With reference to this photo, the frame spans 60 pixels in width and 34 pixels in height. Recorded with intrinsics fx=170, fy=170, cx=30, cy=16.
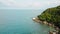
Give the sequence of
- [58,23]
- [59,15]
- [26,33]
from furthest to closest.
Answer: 1. [59,15]
2. [58,23]
3. [26,33]

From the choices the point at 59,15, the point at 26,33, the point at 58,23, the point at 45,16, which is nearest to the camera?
the point at 26,33

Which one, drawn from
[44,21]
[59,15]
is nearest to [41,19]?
[44,21]

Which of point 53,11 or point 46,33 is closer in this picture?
point 46,33

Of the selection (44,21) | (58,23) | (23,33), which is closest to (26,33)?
(23,33)

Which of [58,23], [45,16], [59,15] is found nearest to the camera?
[58,23]

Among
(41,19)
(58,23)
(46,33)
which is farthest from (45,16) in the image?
(46,33)

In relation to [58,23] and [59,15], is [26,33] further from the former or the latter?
[59,15]

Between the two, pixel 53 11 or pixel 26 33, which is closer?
pixel 26 33

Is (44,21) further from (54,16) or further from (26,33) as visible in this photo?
(26,33)
